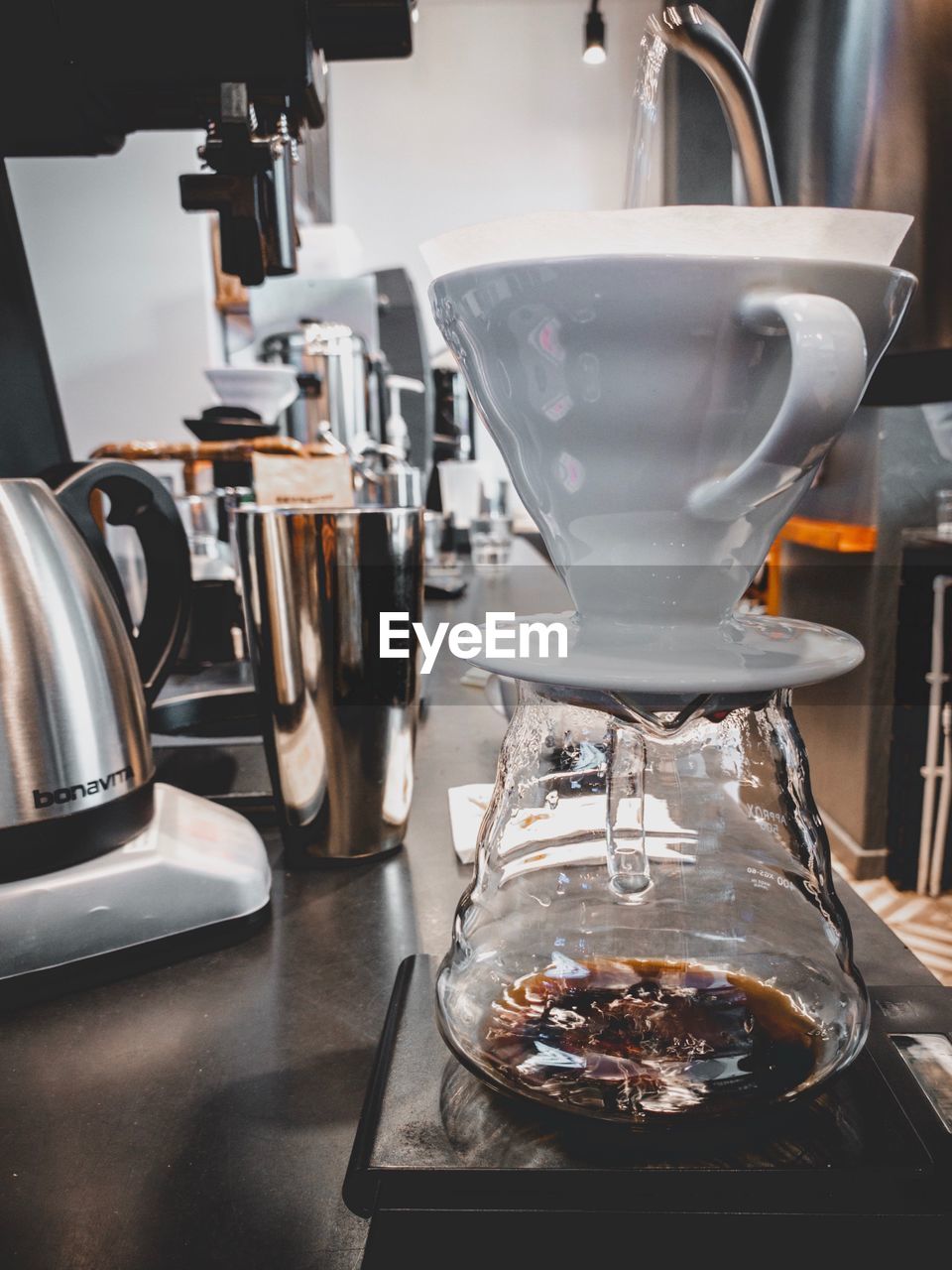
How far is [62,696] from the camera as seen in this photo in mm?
426

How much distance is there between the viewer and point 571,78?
5.13 metres

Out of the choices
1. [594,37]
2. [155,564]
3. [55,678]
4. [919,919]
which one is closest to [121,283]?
[155,564]

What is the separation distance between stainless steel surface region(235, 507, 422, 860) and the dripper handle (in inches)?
11.8

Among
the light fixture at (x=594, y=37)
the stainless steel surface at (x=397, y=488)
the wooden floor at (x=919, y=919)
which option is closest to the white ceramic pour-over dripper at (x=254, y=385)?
the stainless steel surface at (x=397, y=488)

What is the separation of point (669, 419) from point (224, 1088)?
0.28 meters

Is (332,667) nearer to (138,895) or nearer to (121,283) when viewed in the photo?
(138,895)

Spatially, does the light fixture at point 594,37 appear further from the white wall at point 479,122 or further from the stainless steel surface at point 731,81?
the stainless steel surface at point 731,81

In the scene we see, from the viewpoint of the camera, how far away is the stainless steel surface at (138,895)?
15.9 inches

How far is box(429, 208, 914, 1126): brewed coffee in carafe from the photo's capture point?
0.24 meters

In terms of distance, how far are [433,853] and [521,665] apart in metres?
0.31

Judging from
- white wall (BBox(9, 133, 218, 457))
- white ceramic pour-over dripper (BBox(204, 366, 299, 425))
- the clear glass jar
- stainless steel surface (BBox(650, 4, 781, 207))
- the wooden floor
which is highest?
white wall (BBox(9, 133, 218, 457))

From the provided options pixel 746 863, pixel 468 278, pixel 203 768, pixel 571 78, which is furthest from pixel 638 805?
pixel 571 78

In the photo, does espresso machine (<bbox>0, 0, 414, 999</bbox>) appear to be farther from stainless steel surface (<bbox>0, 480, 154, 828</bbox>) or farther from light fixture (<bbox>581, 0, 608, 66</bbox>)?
light fixture (<bbox>581, 0, 608, 66</bbox>)

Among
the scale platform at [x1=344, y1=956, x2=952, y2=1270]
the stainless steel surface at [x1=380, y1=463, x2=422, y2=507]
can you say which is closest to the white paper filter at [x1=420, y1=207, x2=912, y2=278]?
the scale platform at [x1=344, y1=956, x2=952, y2=1270]
